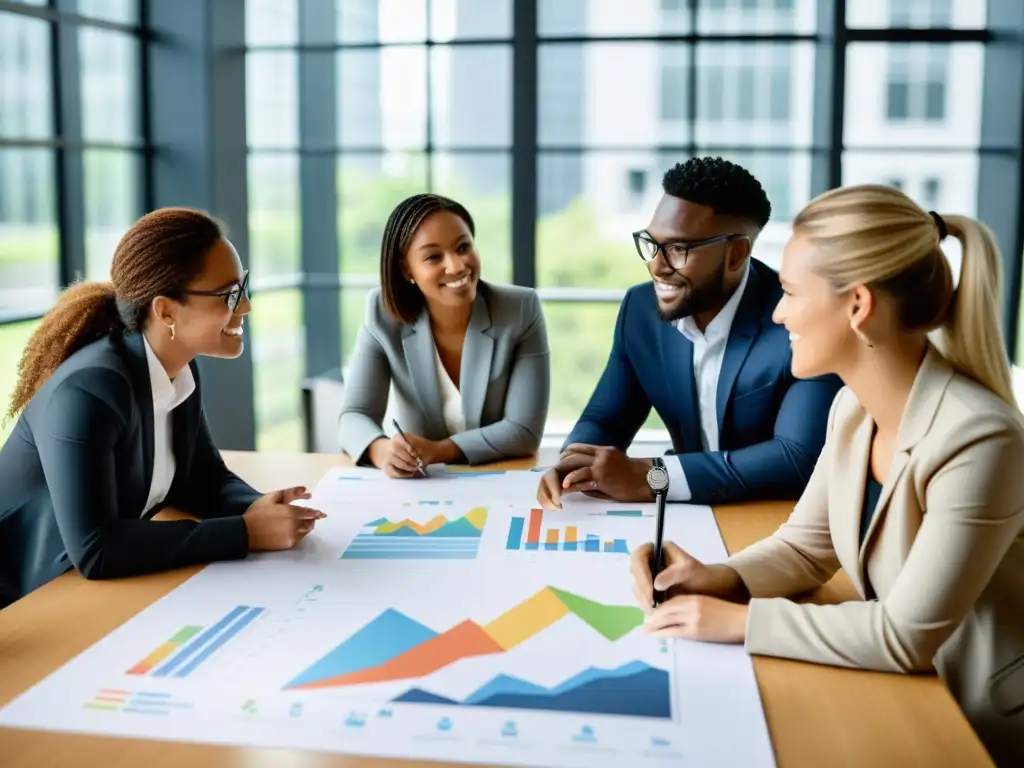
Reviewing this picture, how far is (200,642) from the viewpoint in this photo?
55.7 inches

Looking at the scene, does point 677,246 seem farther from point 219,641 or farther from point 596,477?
point 219,641

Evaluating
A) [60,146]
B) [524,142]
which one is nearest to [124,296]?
[60,146]

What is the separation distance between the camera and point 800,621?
1.38 m

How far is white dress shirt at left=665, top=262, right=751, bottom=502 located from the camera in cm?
243

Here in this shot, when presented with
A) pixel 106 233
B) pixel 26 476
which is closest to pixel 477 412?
pixel 26 476

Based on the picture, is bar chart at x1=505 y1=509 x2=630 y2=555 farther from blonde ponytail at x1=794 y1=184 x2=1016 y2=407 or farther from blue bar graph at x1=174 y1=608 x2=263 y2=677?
blonde ponytail at x1=794 y1=184 x2=1016 y2=407

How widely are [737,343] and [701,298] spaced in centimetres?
14

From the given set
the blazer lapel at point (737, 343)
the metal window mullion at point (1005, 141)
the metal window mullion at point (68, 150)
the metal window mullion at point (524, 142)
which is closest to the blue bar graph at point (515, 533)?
the blazer lapel at point (737, 343)

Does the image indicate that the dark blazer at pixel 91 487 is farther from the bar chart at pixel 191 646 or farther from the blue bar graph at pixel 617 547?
the blue bar graph at pixel 617 547

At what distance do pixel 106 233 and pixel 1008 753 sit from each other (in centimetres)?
425

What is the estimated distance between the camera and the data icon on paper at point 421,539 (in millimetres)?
1766

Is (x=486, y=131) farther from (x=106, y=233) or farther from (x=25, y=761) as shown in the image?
(x=25, y=761)

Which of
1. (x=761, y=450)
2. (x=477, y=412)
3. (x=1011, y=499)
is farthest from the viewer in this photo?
(x=477, y=412)

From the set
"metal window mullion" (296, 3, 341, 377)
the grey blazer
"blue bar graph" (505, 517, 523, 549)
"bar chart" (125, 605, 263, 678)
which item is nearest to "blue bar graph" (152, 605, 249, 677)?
"bar chart" (125, 605, 263, 678)
